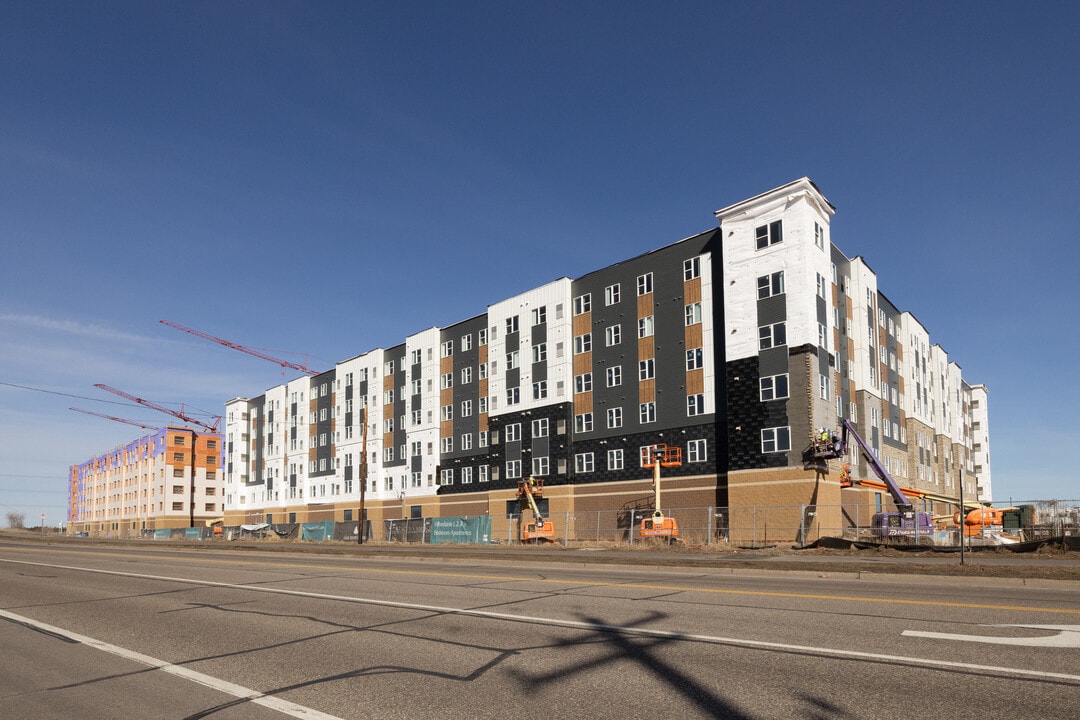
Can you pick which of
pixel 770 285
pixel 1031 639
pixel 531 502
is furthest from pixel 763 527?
pixel 1031 639

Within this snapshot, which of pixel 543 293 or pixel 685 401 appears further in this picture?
pixel 543 293

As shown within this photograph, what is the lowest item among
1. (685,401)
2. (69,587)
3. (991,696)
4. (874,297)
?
(69,587)

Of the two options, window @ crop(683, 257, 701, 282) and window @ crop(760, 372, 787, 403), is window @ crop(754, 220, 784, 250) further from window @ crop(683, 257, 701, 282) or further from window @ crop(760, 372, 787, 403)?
window @ crop(760, 372, 787, 403)

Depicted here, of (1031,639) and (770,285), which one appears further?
(770,285)

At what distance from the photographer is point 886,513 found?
130 ft

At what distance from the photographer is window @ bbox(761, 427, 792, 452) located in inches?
1768

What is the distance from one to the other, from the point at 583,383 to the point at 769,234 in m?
18.7

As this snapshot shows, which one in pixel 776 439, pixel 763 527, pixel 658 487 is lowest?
pixel 763 527

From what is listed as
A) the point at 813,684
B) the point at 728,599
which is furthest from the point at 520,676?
the point at 728,599

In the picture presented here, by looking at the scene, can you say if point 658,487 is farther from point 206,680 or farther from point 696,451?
point 206,680

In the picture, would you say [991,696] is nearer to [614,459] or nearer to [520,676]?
[520,676]

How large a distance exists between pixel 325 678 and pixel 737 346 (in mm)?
43320

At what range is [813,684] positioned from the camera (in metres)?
6.96

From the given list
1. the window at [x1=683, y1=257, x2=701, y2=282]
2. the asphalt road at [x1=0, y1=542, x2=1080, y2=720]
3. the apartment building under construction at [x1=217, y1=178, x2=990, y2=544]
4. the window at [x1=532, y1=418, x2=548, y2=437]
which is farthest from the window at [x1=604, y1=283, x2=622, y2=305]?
the asphalt road at [x1=0, y1=542, x2=1080, y2=720]
